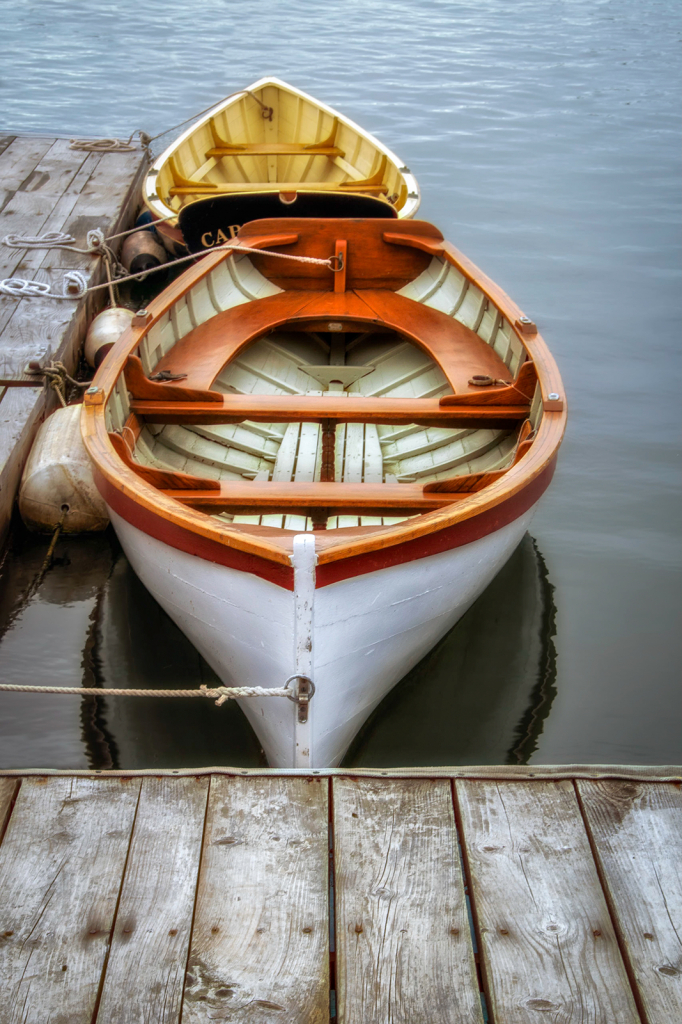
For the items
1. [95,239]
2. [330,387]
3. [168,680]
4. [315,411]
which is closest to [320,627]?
[168,680]

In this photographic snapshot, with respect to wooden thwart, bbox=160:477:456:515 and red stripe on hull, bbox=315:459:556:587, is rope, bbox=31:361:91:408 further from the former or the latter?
red stripe on hull, bbox=315:459:556:587

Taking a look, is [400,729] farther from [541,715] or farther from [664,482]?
[664,482]

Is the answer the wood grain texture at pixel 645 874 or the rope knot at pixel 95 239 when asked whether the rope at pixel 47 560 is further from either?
the wood grain texture at pixel 645 874

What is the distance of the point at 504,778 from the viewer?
2482 mm

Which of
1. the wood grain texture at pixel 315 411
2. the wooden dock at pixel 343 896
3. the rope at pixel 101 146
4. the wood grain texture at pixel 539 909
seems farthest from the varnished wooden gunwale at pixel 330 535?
the rope at pixel 101 146

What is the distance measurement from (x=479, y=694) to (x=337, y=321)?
8.31 ft

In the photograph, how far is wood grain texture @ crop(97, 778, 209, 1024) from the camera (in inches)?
75.8

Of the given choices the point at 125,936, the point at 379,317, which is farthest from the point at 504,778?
the point at 379,317

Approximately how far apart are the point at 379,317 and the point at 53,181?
4.26 metres

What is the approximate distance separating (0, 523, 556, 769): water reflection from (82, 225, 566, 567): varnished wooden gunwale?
3.36 feet

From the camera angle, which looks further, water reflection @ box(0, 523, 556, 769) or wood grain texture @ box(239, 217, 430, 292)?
wood grain texture @ box(239, 217, 430, 292)

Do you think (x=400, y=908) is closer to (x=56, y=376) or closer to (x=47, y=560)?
(x=47, y=560)

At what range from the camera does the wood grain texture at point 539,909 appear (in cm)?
195

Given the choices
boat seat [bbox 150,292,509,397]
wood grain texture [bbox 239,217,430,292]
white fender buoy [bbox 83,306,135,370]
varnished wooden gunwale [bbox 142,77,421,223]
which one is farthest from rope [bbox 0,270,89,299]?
boat seat [bbox 150,292,509,397]
